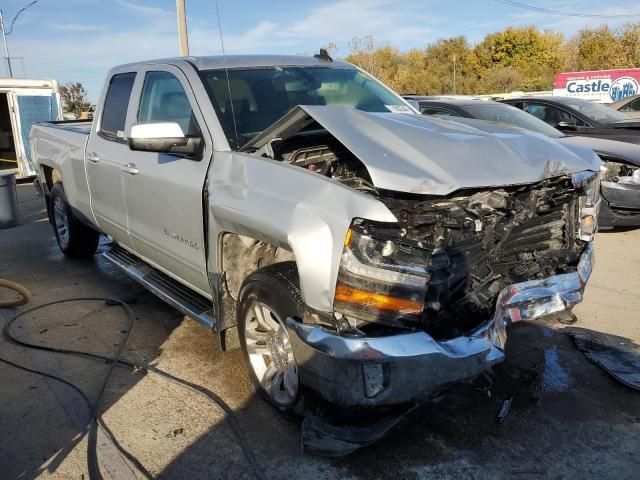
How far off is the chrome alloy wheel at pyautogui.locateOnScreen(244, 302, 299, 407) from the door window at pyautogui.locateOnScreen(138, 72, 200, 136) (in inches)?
50.4

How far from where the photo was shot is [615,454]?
2.86m

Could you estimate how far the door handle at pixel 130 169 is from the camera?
13.9ft

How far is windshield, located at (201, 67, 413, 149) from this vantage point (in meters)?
3.74

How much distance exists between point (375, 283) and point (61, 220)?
5265 mm

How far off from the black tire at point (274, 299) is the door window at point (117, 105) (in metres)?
2.28

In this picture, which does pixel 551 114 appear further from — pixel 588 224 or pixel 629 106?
pixel 588 224

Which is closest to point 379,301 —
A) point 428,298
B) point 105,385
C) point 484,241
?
point 428,298

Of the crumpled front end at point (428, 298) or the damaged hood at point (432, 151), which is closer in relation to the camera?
the crumpled front end at point (428, 298)

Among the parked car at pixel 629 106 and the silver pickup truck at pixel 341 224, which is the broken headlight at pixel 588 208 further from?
the parked car at pixel 629 106

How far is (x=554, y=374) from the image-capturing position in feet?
12.1

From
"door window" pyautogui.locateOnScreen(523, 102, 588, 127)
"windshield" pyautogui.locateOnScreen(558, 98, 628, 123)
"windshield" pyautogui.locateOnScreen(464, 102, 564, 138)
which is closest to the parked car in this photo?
"windshield" pyautogui.locateOnScreen(558, 98, 628, 123)

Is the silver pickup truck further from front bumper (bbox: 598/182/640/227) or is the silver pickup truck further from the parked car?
the parked car

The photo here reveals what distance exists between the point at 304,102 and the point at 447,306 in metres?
2.01

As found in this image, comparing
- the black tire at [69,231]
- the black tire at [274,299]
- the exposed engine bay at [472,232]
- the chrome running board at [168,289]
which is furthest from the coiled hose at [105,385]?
the black tire at [69,231]
